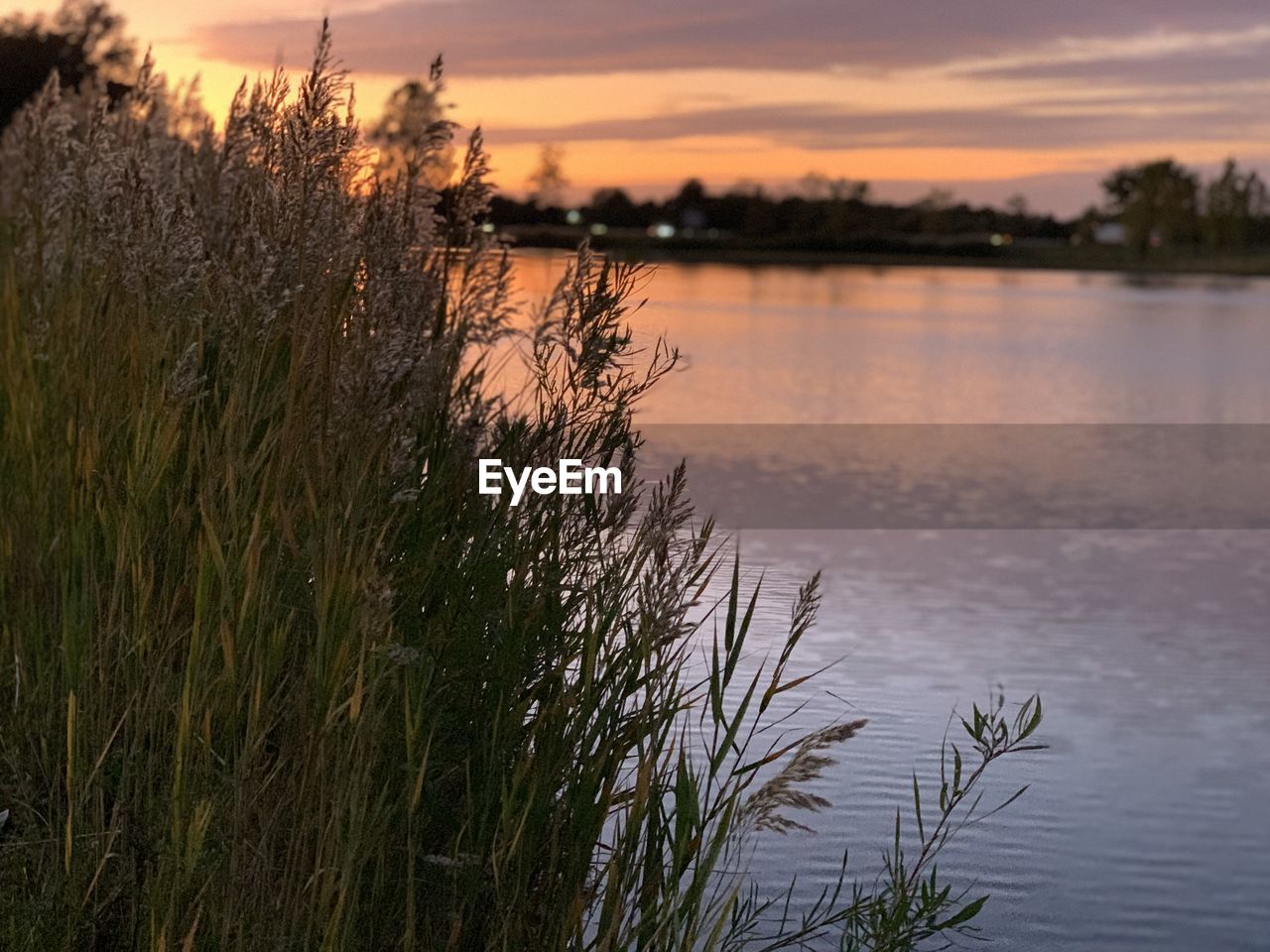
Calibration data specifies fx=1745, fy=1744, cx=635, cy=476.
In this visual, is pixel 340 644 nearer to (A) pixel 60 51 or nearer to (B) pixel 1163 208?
(A) pixel 60 51

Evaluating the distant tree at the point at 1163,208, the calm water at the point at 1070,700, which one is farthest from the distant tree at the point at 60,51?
the distant tree at the point at 1163,208

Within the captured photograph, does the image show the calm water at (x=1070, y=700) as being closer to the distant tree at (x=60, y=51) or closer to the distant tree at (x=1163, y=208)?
the distant tree at (x=60, y=51)

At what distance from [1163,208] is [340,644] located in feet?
290

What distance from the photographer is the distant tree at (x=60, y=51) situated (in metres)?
28.1

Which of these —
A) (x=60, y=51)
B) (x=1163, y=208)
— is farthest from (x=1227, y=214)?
(x=60, y=51)

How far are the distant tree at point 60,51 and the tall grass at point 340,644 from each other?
26.3 metres

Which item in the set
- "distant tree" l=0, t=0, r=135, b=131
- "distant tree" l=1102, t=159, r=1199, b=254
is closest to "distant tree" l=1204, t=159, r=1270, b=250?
"distant tree" l=1102, t=159, r=1199, b=254

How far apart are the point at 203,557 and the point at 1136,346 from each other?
25800mm

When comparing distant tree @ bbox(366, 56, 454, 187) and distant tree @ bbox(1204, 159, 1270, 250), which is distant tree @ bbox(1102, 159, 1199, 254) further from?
distant tree @ bbox(366, 56, 454, 187)

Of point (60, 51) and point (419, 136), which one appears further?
point (60, 51)

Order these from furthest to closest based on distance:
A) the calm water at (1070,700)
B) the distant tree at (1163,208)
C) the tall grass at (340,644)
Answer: the distant tree at (1163,208) < the calm water at (1070,700) < the tall grass at (340,644)

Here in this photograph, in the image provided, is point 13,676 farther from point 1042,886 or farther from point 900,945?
point 1042,886

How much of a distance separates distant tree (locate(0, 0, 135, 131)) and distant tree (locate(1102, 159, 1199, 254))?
215ft

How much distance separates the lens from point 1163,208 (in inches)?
3359
